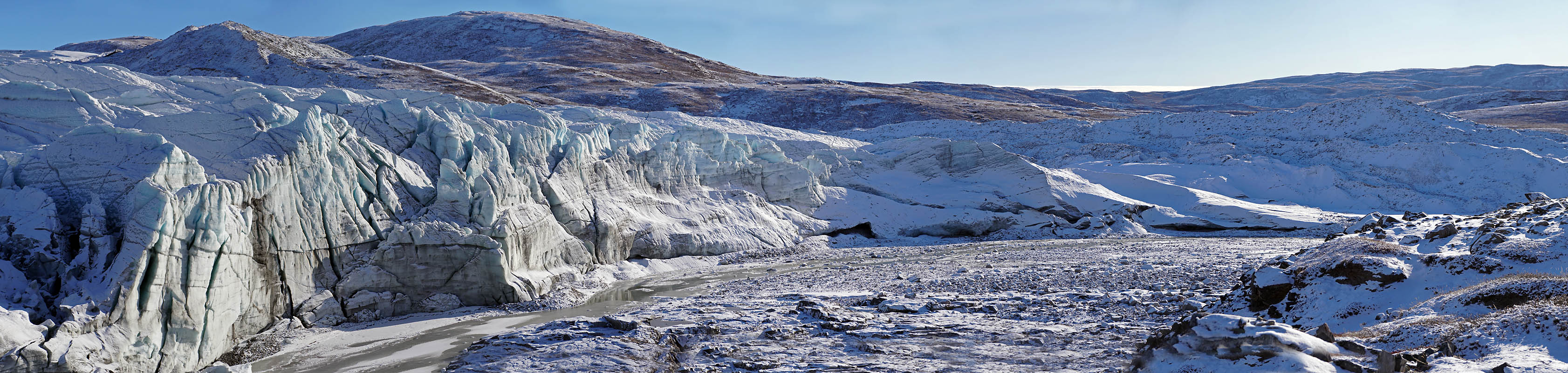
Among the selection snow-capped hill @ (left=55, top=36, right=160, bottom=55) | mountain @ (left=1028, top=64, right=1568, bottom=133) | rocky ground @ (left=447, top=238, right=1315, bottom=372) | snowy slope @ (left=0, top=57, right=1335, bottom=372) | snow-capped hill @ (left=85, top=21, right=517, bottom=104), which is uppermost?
snow-capped hill @ (left=55, top=36, right=160, bottom=55)

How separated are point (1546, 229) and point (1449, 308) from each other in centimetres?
574

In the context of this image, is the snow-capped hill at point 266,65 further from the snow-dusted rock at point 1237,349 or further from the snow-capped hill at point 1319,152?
the snow-dusted rock at point 1237,349

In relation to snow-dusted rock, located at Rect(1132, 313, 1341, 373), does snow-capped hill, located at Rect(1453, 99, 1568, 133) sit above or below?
above

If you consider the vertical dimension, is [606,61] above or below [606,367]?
above

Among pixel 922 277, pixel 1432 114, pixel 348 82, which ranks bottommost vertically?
pixel 922 277

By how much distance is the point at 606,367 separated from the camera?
12359 millimetres

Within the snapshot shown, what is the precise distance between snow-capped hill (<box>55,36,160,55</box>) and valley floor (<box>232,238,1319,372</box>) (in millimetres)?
88618

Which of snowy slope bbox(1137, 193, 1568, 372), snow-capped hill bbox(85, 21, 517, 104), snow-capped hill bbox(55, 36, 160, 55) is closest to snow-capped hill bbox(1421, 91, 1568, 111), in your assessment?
snowy slope bbox(1137, 193, 1568, 372)

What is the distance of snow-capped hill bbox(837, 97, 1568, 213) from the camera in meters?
38.4

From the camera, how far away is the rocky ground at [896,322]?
12.7 meters

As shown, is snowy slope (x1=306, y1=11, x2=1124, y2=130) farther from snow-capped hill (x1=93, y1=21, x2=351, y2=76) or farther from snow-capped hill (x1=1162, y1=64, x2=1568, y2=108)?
snow-capped hill (x1=1162, y1=64, x2=1568, y2=108)

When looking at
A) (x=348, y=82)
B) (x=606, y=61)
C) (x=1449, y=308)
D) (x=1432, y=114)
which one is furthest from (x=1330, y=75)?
(x=1449, y=308)

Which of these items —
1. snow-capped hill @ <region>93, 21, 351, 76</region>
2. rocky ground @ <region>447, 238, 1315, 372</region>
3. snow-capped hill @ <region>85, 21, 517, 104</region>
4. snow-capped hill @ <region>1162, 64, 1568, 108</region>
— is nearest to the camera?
rocky ground @ <region>447, 238, 1315, 372</region>

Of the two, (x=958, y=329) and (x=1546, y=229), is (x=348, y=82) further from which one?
(x=1546, y=229)
